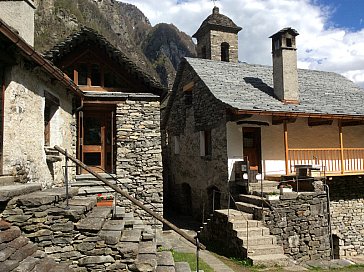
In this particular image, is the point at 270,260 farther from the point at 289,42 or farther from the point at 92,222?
the point at 289,42

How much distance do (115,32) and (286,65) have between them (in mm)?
58396

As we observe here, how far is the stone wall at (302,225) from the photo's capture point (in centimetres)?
991

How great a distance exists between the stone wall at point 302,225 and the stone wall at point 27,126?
648 centimetres

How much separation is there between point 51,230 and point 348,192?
40.3 feet

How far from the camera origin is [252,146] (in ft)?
44.3

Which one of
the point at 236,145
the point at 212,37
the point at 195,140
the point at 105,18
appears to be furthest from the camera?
Answer: the point at 105,18

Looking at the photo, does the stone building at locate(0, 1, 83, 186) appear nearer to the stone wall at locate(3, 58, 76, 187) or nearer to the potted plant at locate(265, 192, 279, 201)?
the stone wall at locate(3, 58, 76, 187)

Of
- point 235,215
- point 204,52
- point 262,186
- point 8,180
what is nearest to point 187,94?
point 204,52

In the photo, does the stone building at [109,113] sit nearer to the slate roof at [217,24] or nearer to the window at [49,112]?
the window at [49,112]

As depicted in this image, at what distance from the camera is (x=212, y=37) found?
18953 millimetres

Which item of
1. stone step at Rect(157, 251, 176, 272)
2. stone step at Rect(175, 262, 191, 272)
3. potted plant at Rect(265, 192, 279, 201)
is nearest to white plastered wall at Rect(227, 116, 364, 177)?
potted plant at Rect(265, 192, 279, 201)

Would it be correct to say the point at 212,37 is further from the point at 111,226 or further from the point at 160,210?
the point at 111,226

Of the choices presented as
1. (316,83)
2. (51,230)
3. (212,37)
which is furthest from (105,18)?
(51,230)

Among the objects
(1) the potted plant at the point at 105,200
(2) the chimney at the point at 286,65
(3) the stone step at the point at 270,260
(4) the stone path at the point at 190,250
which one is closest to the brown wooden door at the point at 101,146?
(1) the potted plant at the point at 105,200
